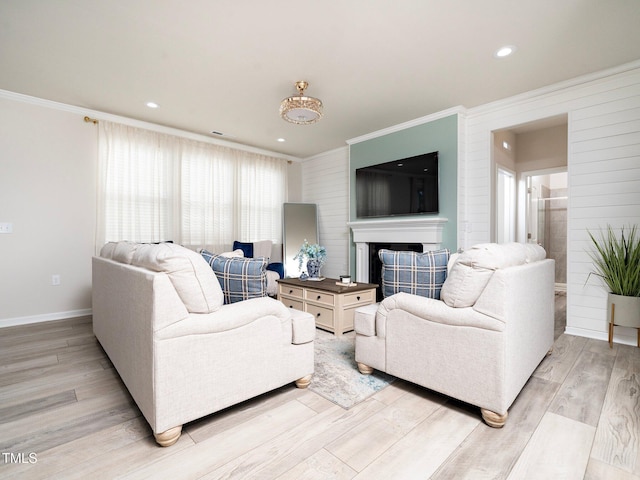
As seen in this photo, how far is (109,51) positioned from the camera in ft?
8.69

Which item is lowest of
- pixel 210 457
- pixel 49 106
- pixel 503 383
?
pixel 210 457

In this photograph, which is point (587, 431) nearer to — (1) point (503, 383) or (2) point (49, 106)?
(1) point (503, 383)

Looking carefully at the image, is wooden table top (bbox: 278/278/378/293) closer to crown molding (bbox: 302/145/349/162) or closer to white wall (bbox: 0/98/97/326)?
white wall (bbox: 0/98/97/326)

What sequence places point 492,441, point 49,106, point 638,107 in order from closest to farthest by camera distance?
1. point 492,441
2. point 638,107
3. point 49,106

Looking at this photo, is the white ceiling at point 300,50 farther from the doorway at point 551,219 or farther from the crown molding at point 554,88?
the doorway at point 551,219

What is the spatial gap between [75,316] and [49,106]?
2494mm

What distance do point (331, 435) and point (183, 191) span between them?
4105mm

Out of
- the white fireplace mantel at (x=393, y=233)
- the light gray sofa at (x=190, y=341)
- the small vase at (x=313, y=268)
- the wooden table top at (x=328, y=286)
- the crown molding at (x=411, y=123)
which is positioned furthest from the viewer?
the white fireplace mantel at (x=393, y=233)

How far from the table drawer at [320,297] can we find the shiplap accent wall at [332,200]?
2.30 m

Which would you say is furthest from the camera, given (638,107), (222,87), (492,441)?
(222,87)

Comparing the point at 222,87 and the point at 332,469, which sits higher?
the point at 222,87

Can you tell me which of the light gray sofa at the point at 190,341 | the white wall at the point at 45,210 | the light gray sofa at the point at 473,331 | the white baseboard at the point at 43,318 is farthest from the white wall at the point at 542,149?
the white baseboard at the point at 43,318

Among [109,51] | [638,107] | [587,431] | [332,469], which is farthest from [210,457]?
[638,107]

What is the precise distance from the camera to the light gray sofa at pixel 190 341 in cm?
144
